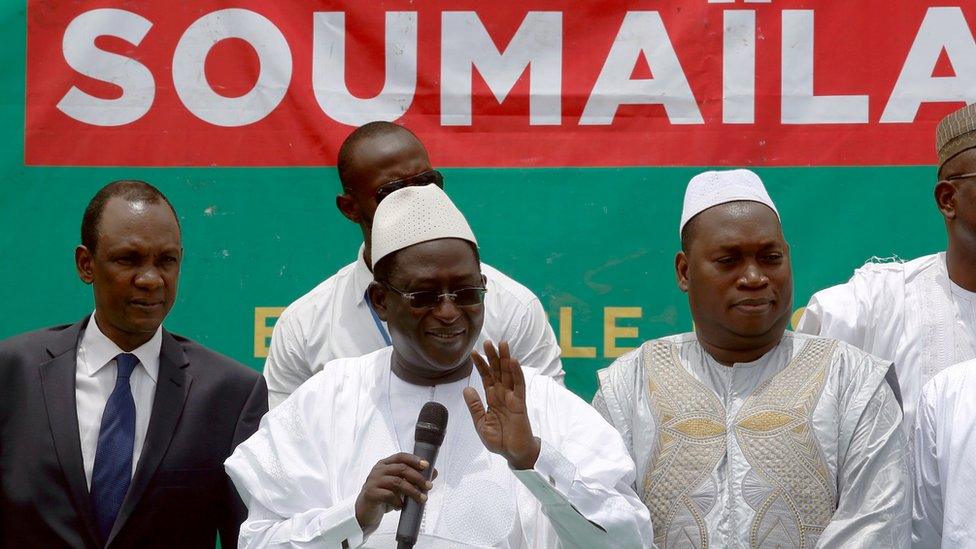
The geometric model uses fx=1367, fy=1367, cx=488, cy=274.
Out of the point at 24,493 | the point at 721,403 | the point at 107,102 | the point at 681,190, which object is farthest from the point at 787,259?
the point at 107,102

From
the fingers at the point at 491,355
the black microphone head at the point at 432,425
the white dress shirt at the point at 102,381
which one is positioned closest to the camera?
the black microphone head at the point at 432,425

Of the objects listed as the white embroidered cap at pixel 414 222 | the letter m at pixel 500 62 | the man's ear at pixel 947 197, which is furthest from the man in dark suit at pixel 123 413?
the man's ear at pixel 947 197

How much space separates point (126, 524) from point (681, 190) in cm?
256

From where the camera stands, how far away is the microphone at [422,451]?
2.88 m

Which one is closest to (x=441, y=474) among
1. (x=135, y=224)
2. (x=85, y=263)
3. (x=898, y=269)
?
(x=135, y=224)

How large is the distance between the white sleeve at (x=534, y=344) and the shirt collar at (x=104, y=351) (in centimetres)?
115

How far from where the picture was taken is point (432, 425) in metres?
3.06

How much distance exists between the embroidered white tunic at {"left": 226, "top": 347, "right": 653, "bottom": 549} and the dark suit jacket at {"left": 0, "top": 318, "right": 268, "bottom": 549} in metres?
0.54

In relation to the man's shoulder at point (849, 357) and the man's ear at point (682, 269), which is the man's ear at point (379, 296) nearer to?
the man's ear at point (682, 269)

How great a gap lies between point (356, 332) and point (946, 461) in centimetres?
195

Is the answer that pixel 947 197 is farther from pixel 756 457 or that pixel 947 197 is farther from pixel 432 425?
pixel 432 425

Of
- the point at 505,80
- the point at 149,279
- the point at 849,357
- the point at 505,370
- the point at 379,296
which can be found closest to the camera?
the point at 505,370

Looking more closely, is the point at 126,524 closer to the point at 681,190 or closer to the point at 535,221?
the point at 535,221

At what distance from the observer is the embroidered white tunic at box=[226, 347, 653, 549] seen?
3.14 meters
